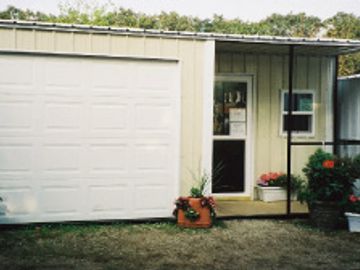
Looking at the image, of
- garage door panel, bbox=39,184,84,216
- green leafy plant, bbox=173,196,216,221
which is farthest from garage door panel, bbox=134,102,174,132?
garage door panel, bbox=39,184,84,216

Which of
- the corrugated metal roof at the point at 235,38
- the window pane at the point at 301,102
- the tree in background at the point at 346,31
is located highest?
the tree in background at the point at 346,31

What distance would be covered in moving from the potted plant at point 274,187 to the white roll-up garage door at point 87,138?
2.26m

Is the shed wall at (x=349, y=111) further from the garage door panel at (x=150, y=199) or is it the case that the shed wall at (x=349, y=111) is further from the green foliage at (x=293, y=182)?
the garage door panel at (x=150, y=199)

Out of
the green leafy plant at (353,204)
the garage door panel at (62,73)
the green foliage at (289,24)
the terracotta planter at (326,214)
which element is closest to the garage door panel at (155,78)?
the garage door panel at (62,73)

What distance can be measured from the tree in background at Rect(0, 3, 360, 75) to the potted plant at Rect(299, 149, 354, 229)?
18.1 m

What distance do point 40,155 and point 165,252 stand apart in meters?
2.30

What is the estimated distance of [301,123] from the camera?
9352 millimetres

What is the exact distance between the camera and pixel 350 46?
801 cm

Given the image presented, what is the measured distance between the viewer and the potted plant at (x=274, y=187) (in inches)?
353

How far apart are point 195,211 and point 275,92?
130 inches

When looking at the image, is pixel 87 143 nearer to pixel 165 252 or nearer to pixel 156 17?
pixel 165 252

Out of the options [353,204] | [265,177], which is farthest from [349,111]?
[353,204]

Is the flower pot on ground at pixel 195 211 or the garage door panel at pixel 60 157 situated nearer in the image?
the garage door panel at pixel 60 157

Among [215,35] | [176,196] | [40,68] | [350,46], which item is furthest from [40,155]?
[350,46]
